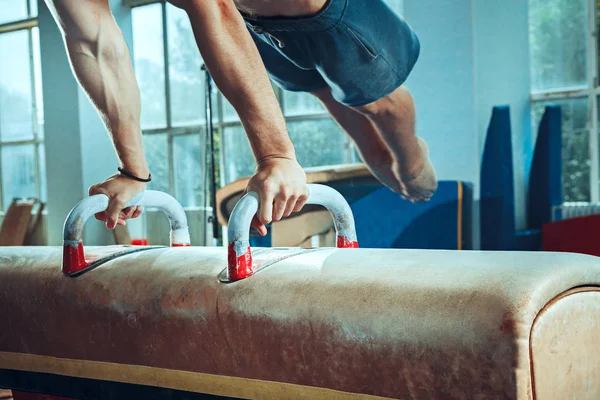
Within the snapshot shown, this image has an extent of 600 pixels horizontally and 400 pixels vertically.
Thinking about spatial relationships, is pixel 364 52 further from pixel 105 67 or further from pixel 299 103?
pixel 299 103

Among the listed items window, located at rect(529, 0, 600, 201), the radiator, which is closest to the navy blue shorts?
the radiator

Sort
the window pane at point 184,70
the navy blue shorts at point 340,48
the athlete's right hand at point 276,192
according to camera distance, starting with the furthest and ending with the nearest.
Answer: the window pane at point 184,70, the navy blue shorts at point 340,48, the athlete's right hand at point 276,192

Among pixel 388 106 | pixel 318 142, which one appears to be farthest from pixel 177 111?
pixel 388 106

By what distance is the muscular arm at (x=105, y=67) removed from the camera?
6.28 feet

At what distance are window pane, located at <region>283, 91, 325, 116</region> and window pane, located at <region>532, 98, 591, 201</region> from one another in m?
2.12

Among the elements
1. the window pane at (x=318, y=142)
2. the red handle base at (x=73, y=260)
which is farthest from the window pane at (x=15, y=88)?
the red handle base at (x=73, y=260)

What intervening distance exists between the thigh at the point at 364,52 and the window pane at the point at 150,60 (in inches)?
195

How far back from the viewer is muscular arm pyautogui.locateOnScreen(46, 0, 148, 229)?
6.28 feet

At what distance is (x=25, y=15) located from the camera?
8414 mm

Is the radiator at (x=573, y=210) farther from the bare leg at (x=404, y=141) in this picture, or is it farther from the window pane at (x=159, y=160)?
the window pane at (x=159, y=160)

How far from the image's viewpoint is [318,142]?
5.77 metres

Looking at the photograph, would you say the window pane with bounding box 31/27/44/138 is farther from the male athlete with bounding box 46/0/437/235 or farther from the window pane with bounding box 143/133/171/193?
the male athlete with bounding box 46/0/437/235

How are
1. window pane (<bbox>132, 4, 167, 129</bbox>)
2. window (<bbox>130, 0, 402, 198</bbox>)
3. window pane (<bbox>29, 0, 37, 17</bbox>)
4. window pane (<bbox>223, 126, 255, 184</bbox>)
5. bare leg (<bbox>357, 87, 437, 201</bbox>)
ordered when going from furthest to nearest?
window pane (<bbox>29, 0, 37, 17</bbox>)
window pane (<bbox>132, 4, 167, 129</bbox>)
window (<bbox>130, 0, 402, 198</bbox>)
window pane (<bbox>223, 126, 255, 184</bbox>)
bare leg (<bbox>357, 87, 437, 201</bbox>)

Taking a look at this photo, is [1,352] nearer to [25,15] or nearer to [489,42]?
[489,42]
